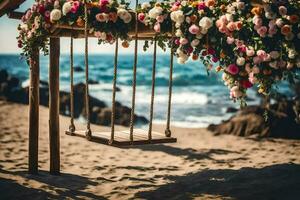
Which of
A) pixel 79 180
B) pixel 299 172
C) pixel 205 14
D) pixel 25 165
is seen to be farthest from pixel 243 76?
pixel 25 165

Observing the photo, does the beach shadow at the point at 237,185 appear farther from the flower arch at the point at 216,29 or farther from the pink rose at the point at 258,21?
the pink rose at the point at 258,21

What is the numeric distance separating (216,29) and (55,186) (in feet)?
9.97

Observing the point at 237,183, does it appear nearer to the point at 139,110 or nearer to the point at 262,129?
the point at 262,129

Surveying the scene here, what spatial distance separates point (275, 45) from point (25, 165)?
456 cm

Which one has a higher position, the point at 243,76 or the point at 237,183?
the point at 243,76

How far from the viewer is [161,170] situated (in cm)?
687

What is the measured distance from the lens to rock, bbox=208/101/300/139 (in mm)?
9812

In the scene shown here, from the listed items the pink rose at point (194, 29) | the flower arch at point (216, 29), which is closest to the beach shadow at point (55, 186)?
the flower arch at point (216, 29)

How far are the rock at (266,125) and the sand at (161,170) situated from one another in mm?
490

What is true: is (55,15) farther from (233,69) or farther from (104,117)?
(104,117)

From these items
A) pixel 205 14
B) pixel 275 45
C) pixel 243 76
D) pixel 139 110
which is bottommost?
pixel 139 110

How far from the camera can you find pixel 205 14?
4750mm

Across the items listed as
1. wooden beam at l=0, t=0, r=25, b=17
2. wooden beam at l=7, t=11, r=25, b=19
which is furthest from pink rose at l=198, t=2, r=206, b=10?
wooden beam at l=7, t=11, r=25, b=19

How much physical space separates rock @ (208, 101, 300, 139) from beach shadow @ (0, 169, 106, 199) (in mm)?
5270
